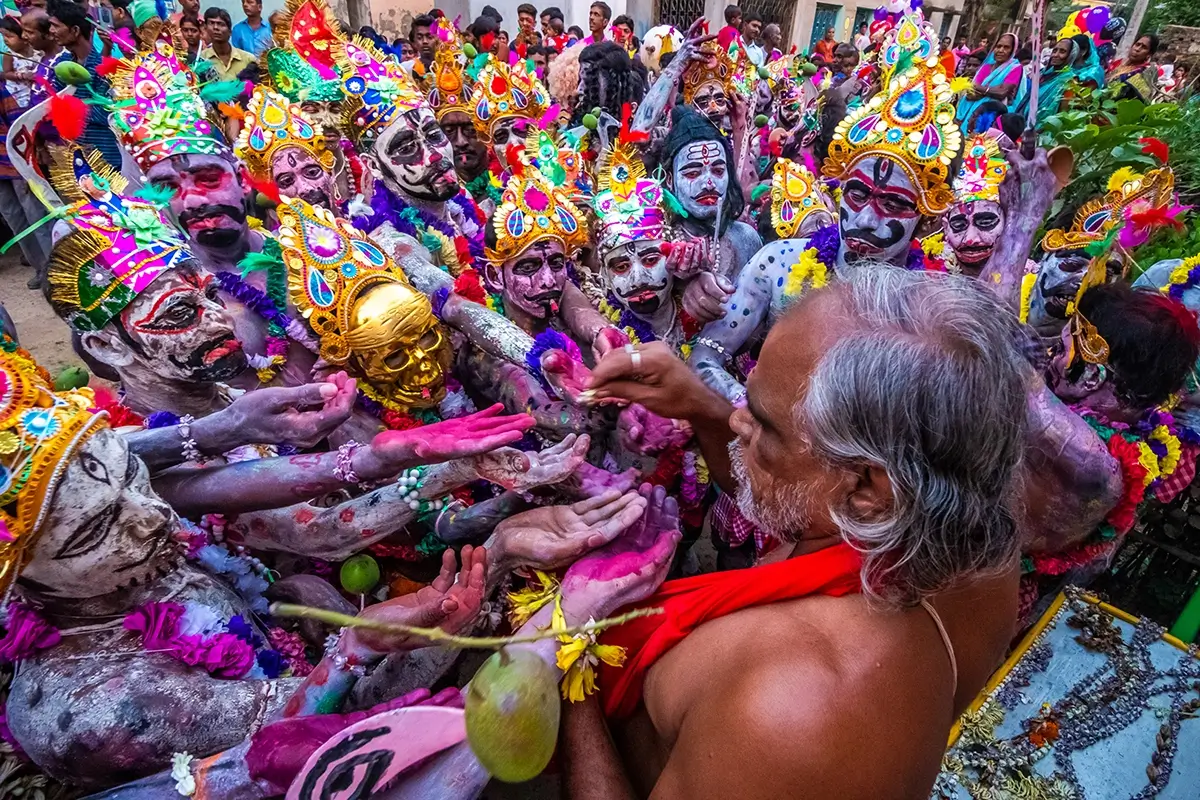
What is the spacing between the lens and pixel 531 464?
1.99m

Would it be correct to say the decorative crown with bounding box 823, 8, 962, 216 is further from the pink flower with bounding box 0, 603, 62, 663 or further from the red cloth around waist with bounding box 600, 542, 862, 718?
the pink flower with bounding box 0, 603, 62, 663

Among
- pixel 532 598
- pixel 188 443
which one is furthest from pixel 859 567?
pixel 188 443

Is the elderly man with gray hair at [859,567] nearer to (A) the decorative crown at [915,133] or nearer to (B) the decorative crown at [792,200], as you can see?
(A) the decorative crown at [915,133]

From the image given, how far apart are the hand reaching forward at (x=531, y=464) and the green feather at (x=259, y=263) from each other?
165cm

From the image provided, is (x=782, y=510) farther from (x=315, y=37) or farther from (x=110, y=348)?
(x=315, y=37)

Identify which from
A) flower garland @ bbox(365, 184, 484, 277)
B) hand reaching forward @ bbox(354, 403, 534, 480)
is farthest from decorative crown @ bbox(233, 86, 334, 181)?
hand reaching forward @ bbox(354, 403, 534, 480)

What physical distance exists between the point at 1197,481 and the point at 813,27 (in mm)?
21790

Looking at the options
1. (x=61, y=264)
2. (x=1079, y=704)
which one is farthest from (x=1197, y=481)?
(x=61, y=264)

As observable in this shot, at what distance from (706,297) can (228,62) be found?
7.85m

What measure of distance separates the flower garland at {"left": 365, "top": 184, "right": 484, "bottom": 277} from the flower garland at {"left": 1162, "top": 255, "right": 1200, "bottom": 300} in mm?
3830

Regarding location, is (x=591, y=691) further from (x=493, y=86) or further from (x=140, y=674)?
(x=493, y=86)

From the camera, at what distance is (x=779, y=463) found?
51.8 inches

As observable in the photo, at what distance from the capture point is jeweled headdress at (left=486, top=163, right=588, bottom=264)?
3.26m

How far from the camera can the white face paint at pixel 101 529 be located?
1.47 meters
